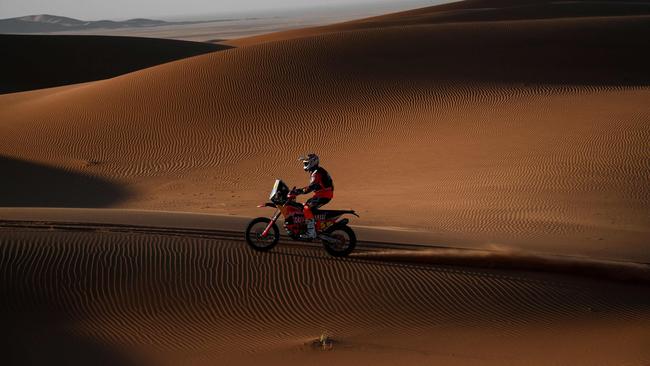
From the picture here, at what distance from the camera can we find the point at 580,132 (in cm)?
1795

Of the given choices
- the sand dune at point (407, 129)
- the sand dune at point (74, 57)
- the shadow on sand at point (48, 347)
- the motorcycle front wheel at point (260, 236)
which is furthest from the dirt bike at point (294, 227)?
the sand dune at point (74, 57)

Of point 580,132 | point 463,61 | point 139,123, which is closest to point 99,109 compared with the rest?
point 139,123

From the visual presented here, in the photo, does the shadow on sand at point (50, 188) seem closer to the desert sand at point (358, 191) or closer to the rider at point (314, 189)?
the desert sand at point (358, 191)

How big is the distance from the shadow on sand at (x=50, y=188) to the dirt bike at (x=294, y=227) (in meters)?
7.75

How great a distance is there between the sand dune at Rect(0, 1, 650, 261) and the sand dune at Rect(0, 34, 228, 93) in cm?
1691

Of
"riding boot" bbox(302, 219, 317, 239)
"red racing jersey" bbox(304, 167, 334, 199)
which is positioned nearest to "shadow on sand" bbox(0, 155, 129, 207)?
"riding boot" bbox(302, 219, 317, 239)

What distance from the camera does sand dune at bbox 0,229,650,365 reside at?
20.5 feet

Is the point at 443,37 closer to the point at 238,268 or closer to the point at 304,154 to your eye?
the point at 304,154

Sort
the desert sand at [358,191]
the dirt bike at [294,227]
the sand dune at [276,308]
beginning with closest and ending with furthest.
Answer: the sand dune at [276,308], the desert sand at [358,191], the dirt bike at [294,227]

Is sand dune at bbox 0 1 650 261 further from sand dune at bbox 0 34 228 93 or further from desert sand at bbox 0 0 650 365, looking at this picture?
sand dune at bbox 0 34 228 93

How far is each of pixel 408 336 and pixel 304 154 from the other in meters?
13.1

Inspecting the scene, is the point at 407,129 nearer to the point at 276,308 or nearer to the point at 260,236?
the point at 260,236

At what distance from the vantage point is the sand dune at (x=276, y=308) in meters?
6.26

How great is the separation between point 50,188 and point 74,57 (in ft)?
112
